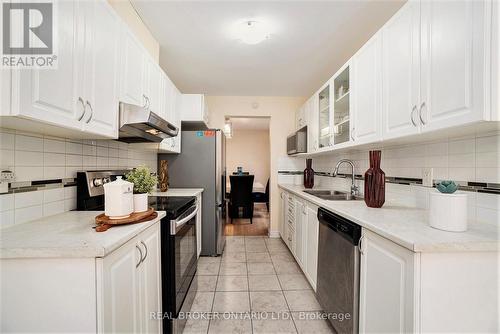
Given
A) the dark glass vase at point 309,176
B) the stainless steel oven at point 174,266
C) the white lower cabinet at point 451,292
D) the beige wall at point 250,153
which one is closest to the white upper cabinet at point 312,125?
the dark glass vase at point 309,176

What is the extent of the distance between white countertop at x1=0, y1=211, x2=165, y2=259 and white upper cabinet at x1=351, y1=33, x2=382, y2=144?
162cm

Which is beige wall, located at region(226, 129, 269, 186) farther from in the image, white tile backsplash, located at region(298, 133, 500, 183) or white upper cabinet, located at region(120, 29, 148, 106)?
white upper cabinet, located at region(120, 29, 148, 106)

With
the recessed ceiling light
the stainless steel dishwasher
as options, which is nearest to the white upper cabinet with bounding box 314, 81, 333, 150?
the recessed ceiling light

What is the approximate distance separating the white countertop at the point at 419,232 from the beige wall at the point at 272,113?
2.45m

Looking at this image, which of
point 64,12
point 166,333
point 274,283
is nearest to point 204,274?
point 274,283

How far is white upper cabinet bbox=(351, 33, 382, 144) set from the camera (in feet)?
5.13

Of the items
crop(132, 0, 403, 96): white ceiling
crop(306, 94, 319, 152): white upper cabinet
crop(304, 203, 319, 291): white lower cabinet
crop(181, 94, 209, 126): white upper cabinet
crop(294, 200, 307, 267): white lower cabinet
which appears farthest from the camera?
Answer: crop(181, 94, 209, 126): white upper cabinet

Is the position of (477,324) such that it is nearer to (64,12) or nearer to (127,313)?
(127,313)

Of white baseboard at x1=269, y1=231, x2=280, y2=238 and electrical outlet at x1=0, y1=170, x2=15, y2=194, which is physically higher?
electrical outlet at x1=0, y1=170, x2=15, y2=194

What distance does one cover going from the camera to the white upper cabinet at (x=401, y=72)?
122 centimetres

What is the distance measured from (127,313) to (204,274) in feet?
5.10

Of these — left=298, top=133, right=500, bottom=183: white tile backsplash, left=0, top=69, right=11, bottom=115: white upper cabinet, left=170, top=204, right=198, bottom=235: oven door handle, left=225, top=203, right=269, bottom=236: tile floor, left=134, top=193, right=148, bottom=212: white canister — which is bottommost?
left=225, top=203, right=269, bottom=236: tile floor

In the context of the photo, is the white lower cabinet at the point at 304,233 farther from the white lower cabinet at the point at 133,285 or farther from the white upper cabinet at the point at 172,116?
the white upper cabinet at the point at 172,116

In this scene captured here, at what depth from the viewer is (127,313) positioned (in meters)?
1.00
